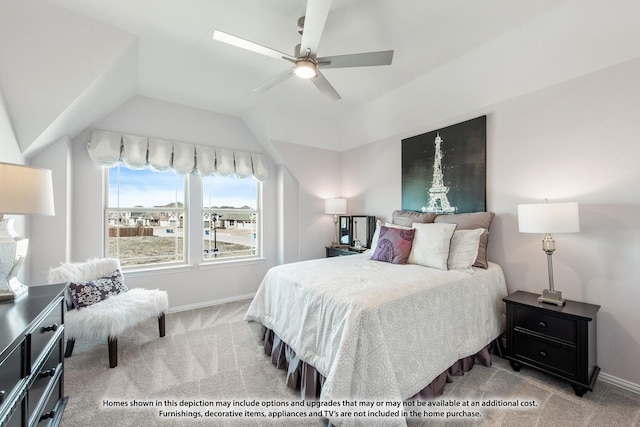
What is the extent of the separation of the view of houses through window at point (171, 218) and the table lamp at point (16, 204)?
1.91 meters

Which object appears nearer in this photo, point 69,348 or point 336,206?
point 69,348

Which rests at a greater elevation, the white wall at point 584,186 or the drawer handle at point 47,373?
the white wall at point 584,186

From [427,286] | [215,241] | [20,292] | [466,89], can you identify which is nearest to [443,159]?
[466,89]

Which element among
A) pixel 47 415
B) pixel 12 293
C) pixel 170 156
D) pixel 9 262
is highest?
pixel 170 156

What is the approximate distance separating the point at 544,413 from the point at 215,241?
3859 millimetres

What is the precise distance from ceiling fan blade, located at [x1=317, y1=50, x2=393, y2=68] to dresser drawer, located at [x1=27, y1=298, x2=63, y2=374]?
221 cm

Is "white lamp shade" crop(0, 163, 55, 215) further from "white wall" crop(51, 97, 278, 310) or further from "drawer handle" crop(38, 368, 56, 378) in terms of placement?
"white wall" crop(51, 97, 278, 310)

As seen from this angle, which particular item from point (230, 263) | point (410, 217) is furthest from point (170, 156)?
point (410, 217)

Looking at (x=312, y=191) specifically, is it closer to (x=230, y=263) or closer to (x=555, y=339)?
(x=230, y=263)

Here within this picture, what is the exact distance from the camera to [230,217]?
4078mm

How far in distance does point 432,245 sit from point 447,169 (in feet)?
3.48

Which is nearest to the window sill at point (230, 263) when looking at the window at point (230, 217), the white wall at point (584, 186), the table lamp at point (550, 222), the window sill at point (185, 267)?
the window sill at point (185, 267)

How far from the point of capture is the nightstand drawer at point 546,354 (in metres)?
1.90

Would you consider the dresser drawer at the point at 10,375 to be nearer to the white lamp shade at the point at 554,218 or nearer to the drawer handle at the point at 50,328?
the drawer handle at the point at 50,328
